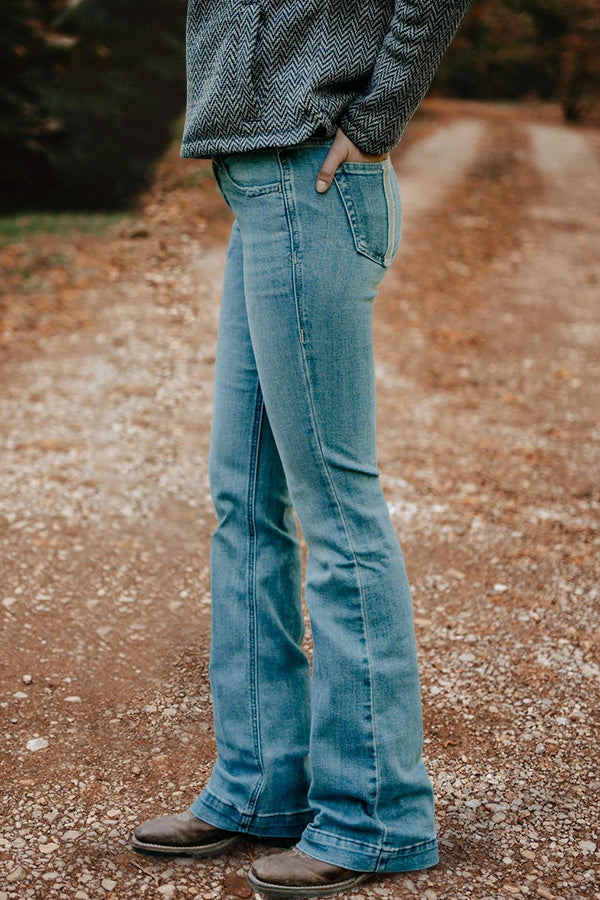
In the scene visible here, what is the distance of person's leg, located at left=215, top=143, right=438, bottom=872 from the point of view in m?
1.43

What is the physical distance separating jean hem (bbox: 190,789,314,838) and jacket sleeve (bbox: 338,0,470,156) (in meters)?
1.23

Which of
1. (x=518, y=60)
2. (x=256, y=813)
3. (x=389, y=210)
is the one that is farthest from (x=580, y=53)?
(x=256, y=813)

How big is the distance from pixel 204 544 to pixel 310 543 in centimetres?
173

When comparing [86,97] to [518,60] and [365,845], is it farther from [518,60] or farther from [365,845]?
[518,60]

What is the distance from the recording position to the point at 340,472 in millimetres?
1520

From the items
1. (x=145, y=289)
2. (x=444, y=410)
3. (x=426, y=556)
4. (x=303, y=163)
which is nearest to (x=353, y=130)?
(x=303, y=163)

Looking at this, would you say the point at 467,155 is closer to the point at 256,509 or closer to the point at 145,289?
the point at 145,289

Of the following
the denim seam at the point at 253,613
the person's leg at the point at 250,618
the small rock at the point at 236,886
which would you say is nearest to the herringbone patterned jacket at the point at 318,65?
the person's leg at the point at 250,618

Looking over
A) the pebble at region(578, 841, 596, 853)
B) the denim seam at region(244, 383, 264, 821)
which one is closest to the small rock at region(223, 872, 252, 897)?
the denim seam at region(244, 383, 264, 821)

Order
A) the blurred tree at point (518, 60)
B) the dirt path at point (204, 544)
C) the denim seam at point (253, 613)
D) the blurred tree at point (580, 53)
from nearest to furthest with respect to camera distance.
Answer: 1. the denim seam at point (253, 613)
2. the dirt path at point (204, 544)
3. the blurred tree at point (580, 53)
4. the blurred tree at point (518, 60)

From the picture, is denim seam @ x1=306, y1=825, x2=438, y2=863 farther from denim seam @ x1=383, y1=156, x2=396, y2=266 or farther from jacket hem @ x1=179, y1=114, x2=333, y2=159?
jacket hem @ x1=179, y1=114, x2=333, y2=159

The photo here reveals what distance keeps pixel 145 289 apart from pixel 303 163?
178 inches

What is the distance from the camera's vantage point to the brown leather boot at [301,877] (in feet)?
5.24

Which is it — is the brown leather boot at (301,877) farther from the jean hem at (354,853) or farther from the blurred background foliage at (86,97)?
the blurred background foliage at (86,97)
